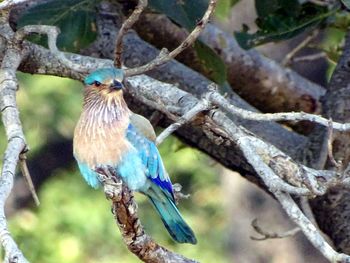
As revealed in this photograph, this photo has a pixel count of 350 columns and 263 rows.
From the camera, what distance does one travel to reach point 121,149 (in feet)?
8.54

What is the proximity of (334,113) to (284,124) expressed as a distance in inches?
26.5

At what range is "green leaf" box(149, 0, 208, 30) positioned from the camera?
294 cm

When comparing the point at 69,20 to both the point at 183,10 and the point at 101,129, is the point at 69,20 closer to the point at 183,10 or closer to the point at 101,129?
the point at 183,10

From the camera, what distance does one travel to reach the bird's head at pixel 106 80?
2.59 metres

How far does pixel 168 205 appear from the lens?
2711 mm

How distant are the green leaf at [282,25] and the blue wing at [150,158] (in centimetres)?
69

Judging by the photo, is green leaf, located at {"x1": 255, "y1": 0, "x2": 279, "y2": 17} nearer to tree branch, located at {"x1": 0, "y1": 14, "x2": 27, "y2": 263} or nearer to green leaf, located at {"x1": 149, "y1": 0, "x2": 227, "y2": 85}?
green leaf, located at {"x1": 149, "y1": 0, "x2": 227, "y2": 85}

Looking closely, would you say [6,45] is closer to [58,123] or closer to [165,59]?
[165,59]

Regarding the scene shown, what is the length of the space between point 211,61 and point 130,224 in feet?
3.29

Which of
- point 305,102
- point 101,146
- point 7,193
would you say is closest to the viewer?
point 7,193

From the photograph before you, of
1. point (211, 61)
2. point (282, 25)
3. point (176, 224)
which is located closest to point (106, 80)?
point (176, 224)

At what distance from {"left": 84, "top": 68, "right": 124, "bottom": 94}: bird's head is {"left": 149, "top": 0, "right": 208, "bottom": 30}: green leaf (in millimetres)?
302

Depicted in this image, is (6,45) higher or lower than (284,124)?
higher

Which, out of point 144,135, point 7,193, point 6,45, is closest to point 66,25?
point 6,45
